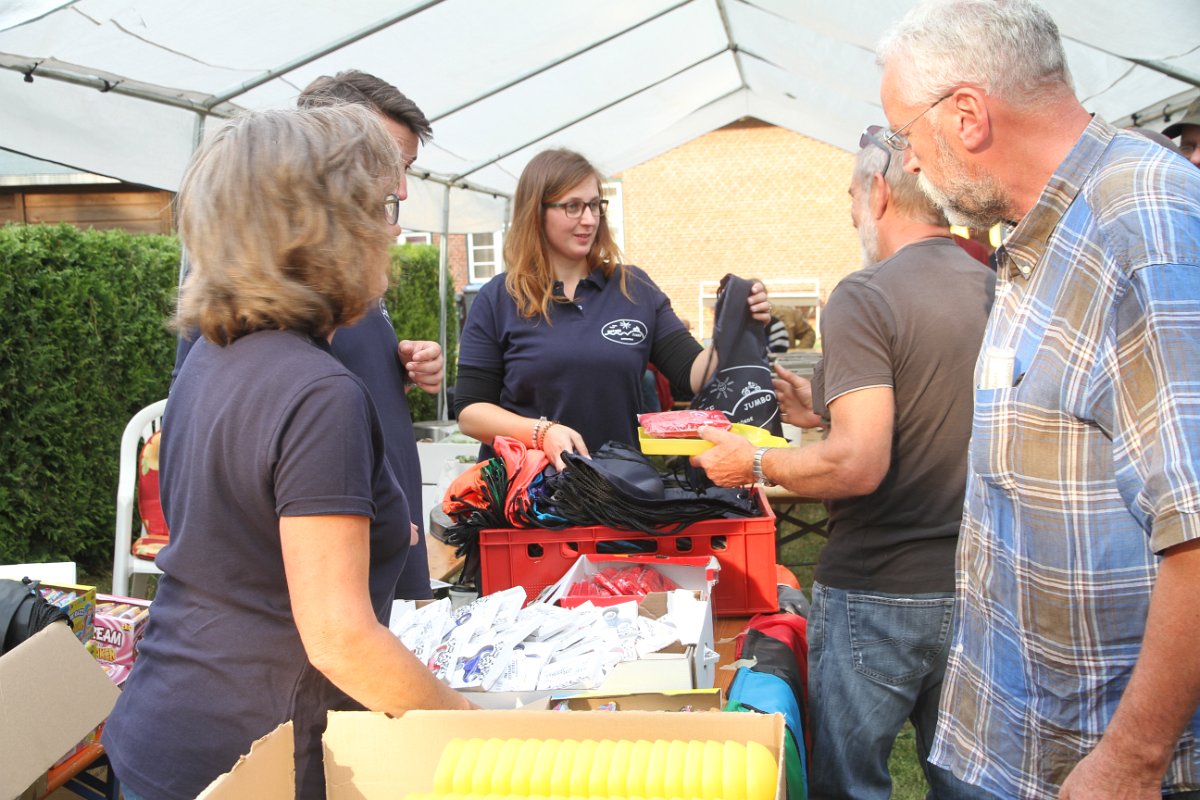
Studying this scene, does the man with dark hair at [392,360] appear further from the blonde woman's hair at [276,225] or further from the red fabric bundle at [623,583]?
the blonde woman's hair at [276,225]

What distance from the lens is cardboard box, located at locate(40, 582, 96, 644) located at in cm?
220

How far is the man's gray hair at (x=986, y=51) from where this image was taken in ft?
4.38

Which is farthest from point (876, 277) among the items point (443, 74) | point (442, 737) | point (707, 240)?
point (707, 240)

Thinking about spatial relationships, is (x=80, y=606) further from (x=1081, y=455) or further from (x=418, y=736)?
(x=1081, y=455)

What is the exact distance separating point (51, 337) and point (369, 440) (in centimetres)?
480

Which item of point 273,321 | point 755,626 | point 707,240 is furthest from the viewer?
point 707,240

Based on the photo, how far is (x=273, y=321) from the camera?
128cm

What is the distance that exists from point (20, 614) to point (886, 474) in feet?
5.75

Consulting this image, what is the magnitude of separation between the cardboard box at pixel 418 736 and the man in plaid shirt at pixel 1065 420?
1.47 ft

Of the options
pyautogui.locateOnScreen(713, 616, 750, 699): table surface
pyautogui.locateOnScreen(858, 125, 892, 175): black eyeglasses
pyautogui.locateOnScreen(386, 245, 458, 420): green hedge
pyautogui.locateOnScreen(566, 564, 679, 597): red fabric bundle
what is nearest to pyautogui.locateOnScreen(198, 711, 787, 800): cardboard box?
pyautogui.locateOnScreen(713, 616, 750, 699): table surface

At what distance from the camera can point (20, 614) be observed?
74.6 inches

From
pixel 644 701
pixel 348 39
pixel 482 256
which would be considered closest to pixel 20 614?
pixel 644 701

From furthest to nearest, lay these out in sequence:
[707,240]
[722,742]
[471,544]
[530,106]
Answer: [707,240]
[530,106]
[471,544]
[722,742]

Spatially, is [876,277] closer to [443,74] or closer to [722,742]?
[722,742]
